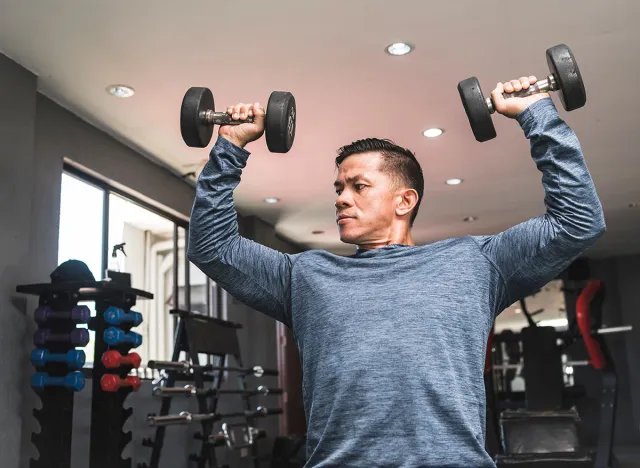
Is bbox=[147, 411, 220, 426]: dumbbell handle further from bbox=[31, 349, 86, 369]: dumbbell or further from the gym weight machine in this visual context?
the gym weight machine

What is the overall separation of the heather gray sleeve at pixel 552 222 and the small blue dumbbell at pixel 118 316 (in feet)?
8.27

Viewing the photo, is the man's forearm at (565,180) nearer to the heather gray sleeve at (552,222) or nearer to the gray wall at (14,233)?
the heather gray sleeve at (552,222)

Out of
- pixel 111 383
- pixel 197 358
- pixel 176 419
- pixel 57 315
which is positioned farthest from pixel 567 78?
pixel 197 358

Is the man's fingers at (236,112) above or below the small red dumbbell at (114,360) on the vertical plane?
above

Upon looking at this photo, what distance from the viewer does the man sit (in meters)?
1.13

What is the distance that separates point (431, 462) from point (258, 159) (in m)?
4.00

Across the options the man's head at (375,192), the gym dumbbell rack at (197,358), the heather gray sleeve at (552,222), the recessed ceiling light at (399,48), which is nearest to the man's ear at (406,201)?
the man's head at (375,192)

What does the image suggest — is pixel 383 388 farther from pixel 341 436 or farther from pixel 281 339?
pixel 281 339

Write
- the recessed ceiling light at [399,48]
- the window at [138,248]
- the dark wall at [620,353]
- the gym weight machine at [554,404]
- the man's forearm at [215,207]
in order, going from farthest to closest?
the dark wall at [620,353]
the gym weight machine at [554,404]
the window at [138,248]
the recessed ceiling light at [399,48]
the man's forearm at [215,207]

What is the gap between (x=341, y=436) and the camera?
3.78ft

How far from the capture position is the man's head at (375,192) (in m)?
1.37


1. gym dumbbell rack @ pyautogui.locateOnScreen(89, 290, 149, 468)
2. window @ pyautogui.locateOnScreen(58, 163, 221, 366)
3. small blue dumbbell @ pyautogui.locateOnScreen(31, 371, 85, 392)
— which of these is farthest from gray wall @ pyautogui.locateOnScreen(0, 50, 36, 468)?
window @ pyautogui.locateOnScreen(58, 163, 221, 366)

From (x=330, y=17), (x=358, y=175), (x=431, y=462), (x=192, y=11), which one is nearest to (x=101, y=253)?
(x=192, y=11)

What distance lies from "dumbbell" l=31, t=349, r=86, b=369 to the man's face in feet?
7.34
